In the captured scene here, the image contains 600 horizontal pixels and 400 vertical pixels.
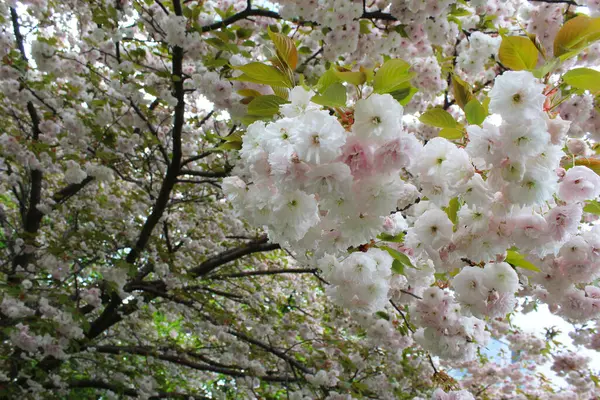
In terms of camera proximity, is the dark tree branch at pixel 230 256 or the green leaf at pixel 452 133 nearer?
the green leaf at pixel 452 133

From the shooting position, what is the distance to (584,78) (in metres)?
0.89

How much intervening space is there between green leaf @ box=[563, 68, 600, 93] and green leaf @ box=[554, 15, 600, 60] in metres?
0.05

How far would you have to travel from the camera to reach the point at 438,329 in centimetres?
191

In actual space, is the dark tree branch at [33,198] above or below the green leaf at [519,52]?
above

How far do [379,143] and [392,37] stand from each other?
2750 mm

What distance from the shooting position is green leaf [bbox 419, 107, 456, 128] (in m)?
0.98

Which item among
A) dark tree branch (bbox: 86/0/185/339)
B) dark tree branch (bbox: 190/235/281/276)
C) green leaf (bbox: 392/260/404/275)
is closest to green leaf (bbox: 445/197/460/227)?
green leaf (bbox: 392/260/404/275)

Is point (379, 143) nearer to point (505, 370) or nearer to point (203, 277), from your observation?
point (203, 277)

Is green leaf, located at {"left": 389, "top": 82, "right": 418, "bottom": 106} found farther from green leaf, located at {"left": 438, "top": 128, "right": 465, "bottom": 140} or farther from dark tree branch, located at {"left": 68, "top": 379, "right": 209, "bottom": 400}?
dark tree branch, located at {"left": 68, "top": 379, "right": 209, "bottom": 400}

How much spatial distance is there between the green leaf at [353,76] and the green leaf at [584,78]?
438 mm

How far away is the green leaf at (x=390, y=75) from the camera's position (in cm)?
88

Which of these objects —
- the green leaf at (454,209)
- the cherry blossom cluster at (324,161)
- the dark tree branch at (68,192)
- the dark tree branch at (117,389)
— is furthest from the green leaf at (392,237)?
the dark tree branch at (68,192)

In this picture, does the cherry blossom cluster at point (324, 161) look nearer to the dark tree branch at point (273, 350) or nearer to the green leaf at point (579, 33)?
the green leaf at point (579, 33)

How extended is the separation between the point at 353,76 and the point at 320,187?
0.78 ft
